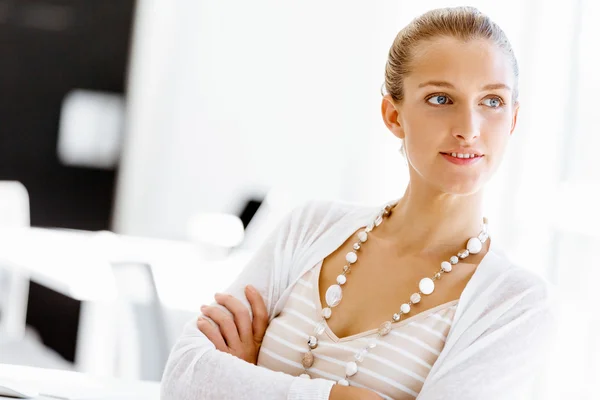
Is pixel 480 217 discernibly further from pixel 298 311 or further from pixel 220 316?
pixel 220 316

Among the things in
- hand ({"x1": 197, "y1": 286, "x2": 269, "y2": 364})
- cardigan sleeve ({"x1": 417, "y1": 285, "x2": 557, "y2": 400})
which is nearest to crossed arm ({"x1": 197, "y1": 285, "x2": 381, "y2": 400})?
hand ({"x1": 197, "y1": 286, "x2": 269, "y2": 364})

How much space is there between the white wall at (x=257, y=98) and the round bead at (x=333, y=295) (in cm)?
261

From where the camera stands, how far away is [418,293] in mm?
1239

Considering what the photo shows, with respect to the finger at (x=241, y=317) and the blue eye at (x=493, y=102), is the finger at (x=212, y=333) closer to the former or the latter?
the finger at (x=241, y=317)

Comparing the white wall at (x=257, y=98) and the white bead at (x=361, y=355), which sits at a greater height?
the white wall at (x=257, y=98)

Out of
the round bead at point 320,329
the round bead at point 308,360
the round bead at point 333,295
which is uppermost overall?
the round bead at point 333,295

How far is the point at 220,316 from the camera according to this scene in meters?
1.32

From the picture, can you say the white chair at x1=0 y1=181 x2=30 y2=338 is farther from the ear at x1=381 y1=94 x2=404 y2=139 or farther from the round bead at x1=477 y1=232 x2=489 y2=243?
the round bead at x1=477 y1=232 x2=489 y2=243

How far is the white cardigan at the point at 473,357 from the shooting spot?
1.10 metres

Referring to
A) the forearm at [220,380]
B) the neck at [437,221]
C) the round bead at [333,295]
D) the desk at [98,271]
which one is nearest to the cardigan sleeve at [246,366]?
the forearm at [220,380]

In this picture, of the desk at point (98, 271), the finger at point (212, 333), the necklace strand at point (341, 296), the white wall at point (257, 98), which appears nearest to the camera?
the necklace strand at point (341, 296)

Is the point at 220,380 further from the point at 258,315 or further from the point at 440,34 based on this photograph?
the point at 440,34

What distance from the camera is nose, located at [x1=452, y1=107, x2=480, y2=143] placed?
1174 mm

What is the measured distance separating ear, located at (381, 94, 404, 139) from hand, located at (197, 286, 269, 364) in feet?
1.27
